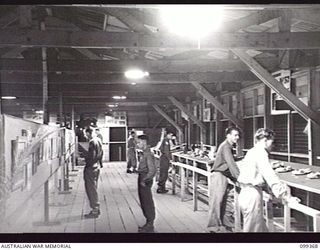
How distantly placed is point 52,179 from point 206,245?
1.31m

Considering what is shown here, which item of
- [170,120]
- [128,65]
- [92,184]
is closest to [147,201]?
[92,184]

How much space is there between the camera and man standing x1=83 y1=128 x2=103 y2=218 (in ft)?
9.25

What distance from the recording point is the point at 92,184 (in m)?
2.90

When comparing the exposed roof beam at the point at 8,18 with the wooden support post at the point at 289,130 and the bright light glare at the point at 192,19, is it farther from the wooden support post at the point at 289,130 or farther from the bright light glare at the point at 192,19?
the wooden support post at the point at 289,130

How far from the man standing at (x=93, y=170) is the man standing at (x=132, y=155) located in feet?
0.76

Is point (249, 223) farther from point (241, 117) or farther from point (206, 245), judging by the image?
point (241, 117)

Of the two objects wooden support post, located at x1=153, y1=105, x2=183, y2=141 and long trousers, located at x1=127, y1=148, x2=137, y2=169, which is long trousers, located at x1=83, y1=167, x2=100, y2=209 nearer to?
long trousers, located at x1=127, y1=148, x2=137, y2=169

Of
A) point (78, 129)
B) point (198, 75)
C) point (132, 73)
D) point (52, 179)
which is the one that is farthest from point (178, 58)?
point (52, 179)

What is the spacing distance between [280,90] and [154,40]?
1.08 m

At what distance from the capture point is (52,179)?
10.3ft

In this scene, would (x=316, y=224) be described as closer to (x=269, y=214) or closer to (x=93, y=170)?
(x=269, y=214)

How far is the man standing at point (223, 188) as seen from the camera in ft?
8.80

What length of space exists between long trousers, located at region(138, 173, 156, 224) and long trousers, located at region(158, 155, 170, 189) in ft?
0.41

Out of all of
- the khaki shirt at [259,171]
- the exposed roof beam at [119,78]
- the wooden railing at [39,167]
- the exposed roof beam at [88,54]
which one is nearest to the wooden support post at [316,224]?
the khaki shirt at [259,171]
